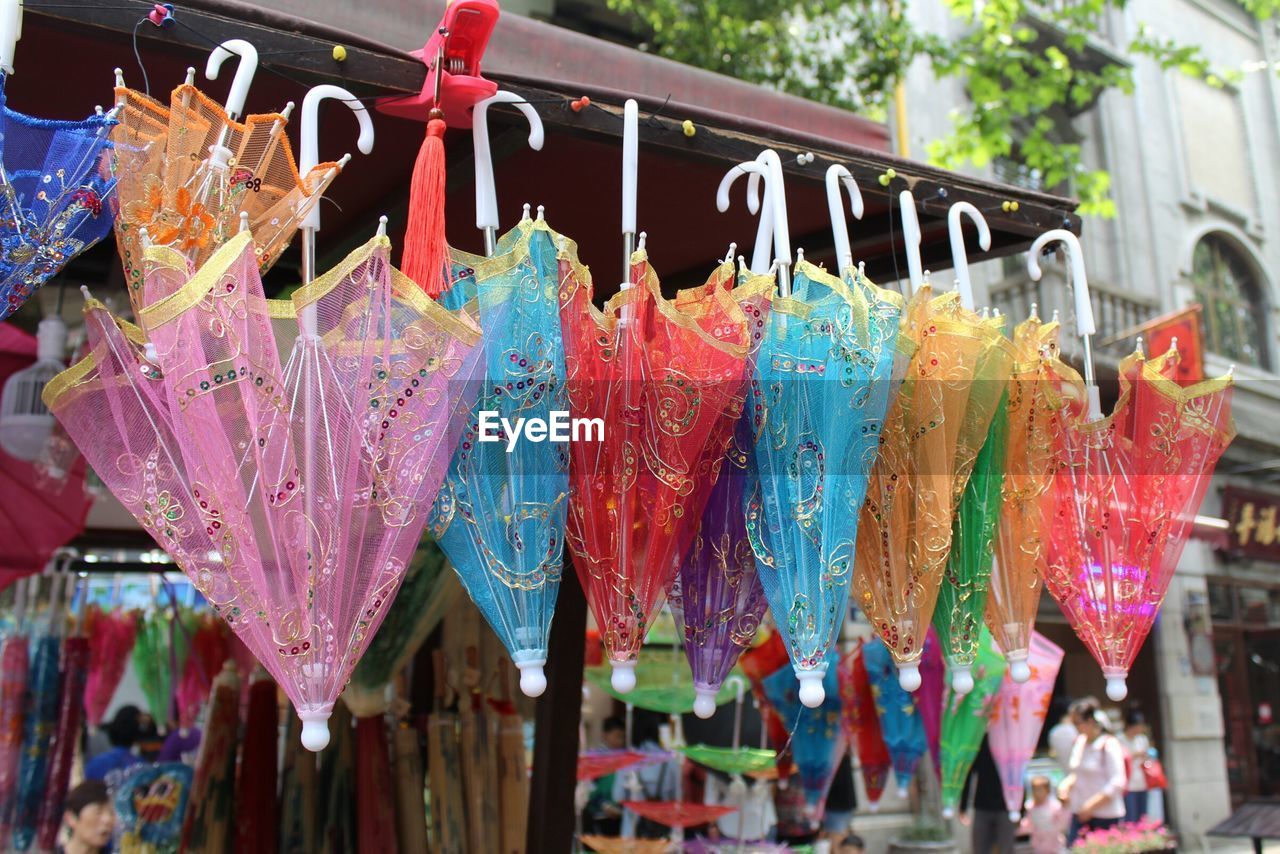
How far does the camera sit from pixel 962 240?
2586mm

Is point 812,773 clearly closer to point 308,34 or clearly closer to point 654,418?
point 654,418

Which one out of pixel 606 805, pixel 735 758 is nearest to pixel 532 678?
pixel 735 758

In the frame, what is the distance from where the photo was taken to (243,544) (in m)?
1.52

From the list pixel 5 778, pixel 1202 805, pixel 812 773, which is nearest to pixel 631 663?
pixel 812 773

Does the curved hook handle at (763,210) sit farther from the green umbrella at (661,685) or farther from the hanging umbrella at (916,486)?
the green umbrella at (661,685)

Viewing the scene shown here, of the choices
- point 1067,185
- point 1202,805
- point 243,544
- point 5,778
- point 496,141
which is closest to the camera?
point 243,544

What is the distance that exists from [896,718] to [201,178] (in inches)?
136

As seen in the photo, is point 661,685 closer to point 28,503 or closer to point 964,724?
point 964,724

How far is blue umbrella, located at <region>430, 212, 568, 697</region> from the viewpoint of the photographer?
5.64ft

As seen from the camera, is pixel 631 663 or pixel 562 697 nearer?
pixel 631 663

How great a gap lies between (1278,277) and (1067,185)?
3690mm

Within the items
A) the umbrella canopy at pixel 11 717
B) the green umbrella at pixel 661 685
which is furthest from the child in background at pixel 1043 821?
the umbrella canopy at pixel 11 717

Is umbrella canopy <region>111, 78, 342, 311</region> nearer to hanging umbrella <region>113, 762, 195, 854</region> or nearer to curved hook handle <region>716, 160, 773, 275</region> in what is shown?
curved hook handle <region>716, 160, 773, 275</region>

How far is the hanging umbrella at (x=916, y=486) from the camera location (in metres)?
2.04
